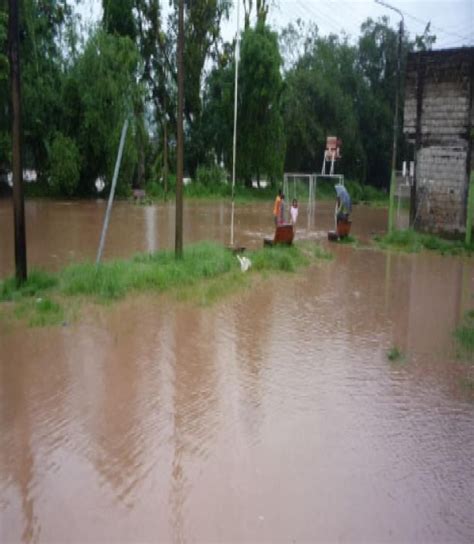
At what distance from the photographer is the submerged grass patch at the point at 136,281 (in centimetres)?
1071

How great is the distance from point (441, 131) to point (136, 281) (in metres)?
13.5

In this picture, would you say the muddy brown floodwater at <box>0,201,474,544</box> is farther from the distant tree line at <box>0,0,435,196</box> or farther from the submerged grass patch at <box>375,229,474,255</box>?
the distant tree line at <box>0,0,435,196</box>

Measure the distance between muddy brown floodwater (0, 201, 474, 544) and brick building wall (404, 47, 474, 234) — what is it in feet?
31.7

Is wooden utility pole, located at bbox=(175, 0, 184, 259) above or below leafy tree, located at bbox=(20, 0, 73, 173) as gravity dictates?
below

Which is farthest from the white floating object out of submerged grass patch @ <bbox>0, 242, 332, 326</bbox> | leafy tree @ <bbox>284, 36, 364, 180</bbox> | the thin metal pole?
leafy tree @ <bbox>284, 36, 364, 180</bbox>

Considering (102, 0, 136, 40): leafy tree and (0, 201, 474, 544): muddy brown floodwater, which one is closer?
(0, 201, 474, 544): muddy brown floodwater

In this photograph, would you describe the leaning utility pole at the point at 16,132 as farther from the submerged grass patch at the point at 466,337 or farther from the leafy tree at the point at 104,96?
the leafy tree at the point at 104,96

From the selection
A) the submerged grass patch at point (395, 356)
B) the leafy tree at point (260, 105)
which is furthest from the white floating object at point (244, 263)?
the leafy tree at point (260, 105)

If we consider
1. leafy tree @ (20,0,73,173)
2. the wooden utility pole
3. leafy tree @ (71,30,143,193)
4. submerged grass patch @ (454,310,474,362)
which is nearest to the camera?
submerged grass patch @ (454,310,474,362)

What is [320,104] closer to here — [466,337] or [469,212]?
[469,212]

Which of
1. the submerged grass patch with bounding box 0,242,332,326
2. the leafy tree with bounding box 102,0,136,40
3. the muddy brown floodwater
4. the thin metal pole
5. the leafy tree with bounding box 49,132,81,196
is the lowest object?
the muddy brown floodwater

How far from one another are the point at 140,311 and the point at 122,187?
25.1 m

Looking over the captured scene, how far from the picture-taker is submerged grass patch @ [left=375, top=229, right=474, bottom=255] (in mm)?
19344

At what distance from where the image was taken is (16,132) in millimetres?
10898
